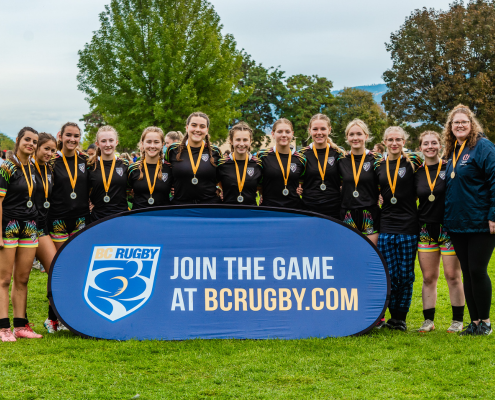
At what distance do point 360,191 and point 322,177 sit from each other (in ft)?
1.44

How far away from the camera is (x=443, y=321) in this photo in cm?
554

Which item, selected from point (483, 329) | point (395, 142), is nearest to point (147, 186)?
point (395, 142)

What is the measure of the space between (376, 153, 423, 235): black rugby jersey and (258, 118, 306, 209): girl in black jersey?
90cm

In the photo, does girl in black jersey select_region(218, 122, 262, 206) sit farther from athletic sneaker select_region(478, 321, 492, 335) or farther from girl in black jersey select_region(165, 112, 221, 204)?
athletic sneaker select_region(478, 321, 492, 335)

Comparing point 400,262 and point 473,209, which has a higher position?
point 473,209

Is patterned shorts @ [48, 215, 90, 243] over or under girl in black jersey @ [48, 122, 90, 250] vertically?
under

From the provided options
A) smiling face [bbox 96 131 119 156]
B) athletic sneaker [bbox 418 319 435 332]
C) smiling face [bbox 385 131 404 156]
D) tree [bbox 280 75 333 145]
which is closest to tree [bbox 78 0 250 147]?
smiling face [bbox 96 131 119 156]

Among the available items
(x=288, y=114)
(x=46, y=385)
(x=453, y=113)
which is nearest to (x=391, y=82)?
(x=288, y=114)

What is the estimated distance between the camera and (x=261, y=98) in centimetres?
Result: 4803

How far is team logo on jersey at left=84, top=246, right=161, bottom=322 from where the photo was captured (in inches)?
180

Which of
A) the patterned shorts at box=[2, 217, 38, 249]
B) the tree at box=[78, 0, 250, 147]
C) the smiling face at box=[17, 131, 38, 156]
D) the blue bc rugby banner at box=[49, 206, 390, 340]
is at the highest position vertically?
the tree at box=[78, 0, 250, 147]

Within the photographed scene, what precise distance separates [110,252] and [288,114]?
46.0 metres

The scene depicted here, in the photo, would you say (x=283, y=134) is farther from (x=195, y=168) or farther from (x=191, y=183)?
(x=191, y=183)

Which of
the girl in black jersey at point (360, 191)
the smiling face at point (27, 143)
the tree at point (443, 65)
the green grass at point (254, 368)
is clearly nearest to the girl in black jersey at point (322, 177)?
the girl in black jersey at point (360, 191)
